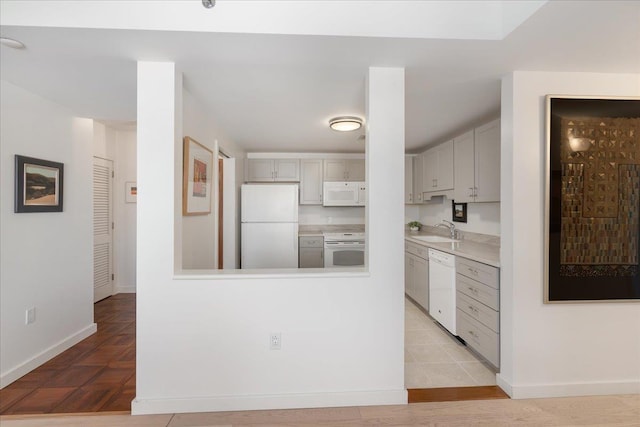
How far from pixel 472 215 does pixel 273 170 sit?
2907mm

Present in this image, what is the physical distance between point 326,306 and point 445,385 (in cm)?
111

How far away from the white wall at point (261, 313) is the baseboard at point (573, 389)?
0.83 metres

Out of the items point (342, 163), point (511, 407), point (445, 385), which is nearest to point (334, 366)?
point (445, 385)

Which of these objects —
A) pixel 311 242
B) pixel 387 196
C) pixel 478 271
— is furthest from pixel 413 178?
pixel 387 196

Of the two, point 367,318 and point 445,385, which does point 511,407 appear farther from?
point 367,318

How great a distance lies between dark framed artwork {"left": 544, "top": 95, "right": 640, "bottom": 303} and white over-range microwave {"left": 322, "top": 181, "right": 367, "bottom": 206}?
2.82m

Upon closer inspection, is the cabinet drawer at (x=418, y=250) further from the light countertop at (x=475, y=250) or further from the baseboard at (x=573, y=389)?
the baseboard at (x=573, y=389)

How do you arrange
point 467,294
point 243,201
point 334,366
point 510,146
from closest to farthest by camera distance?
point 334,366 → point 510,146 → point 467,294 → point 243,201

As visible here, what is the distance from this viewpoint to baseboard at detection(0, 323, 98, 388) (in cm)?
219

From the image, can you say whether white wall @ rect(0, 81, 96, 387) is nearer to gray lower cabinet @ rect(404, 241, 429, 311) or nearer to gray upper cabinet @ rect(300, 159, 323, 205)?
gray upper cabinet @ rect(300, 159, 323, 205)

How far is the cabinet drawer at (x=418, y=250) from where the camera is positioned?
3498 millimetres

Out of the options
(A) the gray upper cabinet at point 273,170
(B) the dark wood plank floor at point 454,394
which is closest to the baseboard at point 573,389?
(B) the dark wood plank floor at point 454,394

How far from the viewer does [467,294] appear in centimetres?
264

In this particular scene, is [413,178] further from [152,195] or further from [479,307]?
[152,195]
